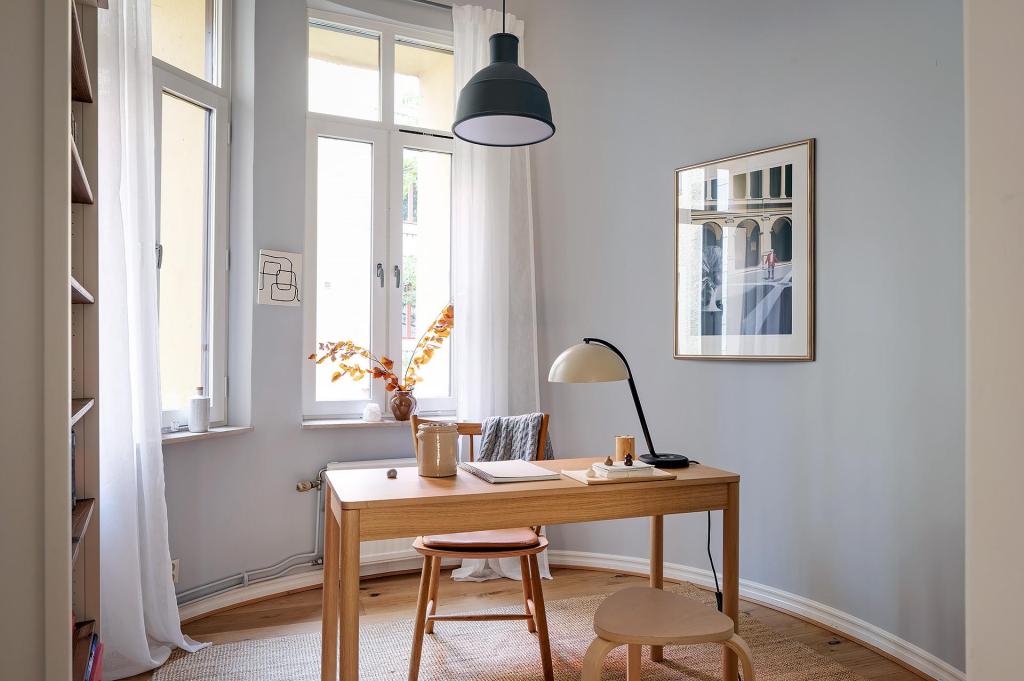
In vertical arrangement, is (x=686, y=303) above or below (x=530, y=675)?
above

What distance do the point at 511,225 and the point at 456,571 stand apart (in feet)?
5.85

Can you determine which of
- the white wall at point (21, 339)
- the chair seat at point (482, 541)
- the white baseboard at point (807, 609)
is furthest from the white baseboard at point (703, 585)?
the white wall at point (21, 339)

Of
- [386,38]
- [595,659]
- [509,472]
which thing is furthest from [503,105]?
[386,38]

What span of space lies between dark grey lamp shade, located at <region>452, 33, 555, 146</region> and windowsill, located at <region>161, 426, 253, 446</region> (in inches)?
65.0

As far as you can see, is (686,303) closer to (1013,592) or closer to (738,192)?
(738,192)

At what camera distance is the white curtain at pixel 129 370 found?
239 cm

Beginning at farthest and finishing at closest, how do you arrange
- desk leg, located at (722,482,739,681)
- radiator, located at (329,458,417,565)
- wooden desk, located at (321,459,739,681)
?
radiator, located at (329,458,417,565), desk leg, located at (722,482,739,681), wooden desk, located at (321,459,739,681)

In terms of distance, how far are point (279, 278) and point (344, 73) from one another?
1.14 m

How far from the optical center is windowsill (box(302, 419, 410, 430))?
3361mm

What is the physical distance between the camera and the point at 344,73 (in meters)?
3.60

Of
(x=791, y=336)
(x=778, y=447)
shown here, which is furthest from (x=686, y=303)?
(x=778, y=447)

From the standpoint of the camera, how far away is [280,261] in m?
3.27

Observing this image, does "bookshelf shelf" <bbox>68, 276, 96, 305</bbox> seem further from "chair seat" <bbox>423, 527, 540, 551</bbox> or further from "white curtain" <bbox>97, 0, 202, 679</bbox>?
"chair seat" <bbox>423, 527, 540, 551</bbox>

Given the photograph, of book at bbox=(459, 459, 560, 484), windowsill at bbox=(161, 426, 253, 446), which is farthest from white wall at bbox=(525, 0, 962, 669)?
windowsill at bbox=(161, 426, 253, 446)
